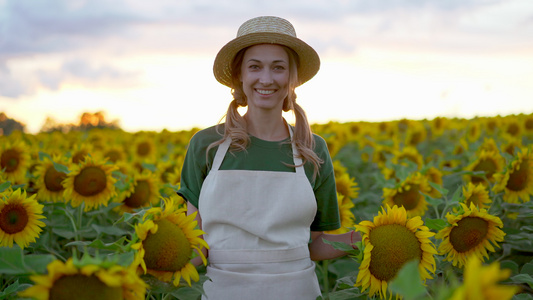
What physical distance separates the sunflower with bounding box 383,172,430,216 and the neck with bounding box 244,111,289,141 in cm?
122

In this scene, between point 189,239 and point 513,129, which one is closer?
point 189,239

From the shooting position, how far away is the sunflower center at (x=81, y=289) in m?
1.47

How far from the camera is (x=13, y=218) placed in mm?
2732

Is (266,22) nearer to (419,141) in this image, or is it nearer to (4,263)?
(4,263)

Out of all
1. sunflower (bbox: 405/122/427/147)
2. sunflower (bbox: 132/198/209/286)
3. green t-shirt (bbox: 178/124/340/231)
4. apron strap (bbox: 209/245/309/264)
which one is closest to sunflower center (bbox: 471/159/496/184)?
green t-shirt (bbox: 178/124/340/231)

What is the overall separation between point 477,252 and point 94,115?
1460 cm

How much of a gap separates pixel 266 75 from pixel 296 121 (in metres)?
0.37

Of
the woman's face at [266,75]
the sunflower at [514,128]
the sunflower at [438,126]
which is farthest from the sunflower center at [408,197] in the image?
the sunflower at [438,126]

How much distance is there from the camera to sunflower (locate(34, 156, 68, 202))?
390cm

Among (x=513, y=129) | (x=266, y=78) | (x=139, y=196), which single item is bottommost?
(x=139, y=196)

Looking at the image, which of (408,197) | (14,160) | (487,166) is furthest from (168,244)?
(487,166)

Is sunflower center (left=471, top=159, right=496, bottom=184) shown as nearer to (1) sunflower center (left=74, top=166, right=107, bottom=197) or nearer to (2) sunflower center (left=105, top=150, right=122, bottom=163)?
(1) sunflower center (left=74, top=166, right=107, bottom=197)

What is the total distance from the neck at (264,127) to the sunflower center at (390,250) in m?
0.85

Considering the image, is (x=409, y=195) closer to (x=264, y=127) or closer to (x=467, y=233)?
(x=467, y=233)
